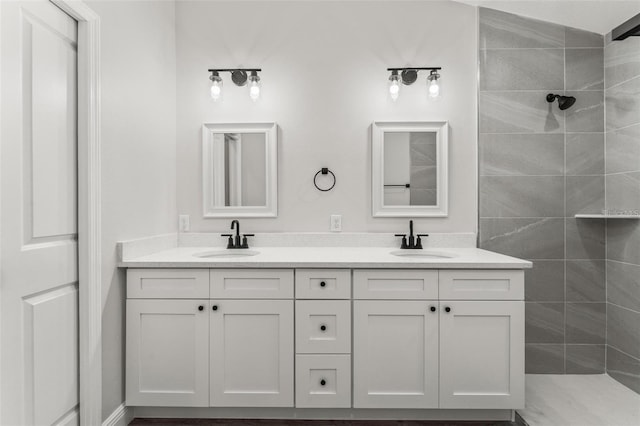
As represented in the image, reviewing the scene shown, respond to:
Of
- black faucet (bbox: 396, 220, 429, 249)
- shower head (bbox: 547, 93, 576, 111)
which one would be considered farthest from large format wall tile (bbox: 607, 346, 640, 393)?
shower head (bbox: 547, 93, 576, 111)

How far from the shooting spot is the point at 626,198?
2.25 m

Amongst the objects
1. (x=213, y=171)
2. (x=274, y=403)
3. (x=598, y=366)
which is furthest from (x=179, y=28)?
(x=598, y=366)

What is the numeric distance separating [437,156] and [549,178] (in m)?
0.75

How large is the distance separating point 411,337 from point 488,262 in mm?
551

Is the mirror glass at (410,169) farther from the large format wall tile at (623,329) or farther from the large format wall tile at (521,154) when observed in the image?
the large format wall tile at (623,329)

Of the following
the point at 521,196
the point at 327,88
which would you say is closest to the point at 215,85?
the point at 327,88

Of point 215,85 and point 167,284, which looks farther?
point 215,85

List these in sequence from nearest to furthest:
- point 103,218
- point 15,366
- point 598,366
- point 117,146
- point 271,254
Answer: point 15,366
point 103,218
point 117,146
point 271,254
point 598,366

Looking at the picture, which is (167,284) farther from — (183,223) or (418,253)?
(418,253)

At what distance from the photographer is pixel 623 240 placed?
7.52ft

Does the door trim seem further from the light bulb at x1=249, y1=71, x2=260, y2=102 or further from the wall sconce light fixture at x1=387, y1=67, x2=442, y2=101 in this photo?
the wall sconce light fixture at x1=387, y1=67, x2=442, y2=101

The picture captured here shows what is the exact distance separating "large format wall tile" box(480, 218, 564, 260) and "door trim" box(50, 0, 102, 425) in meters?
2.35

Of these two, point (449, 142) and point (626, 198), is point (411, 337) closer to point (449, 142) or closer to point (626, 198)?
point (449, 142)

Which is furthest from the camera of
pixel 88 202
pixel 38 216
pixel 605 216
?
pixel 605 216
